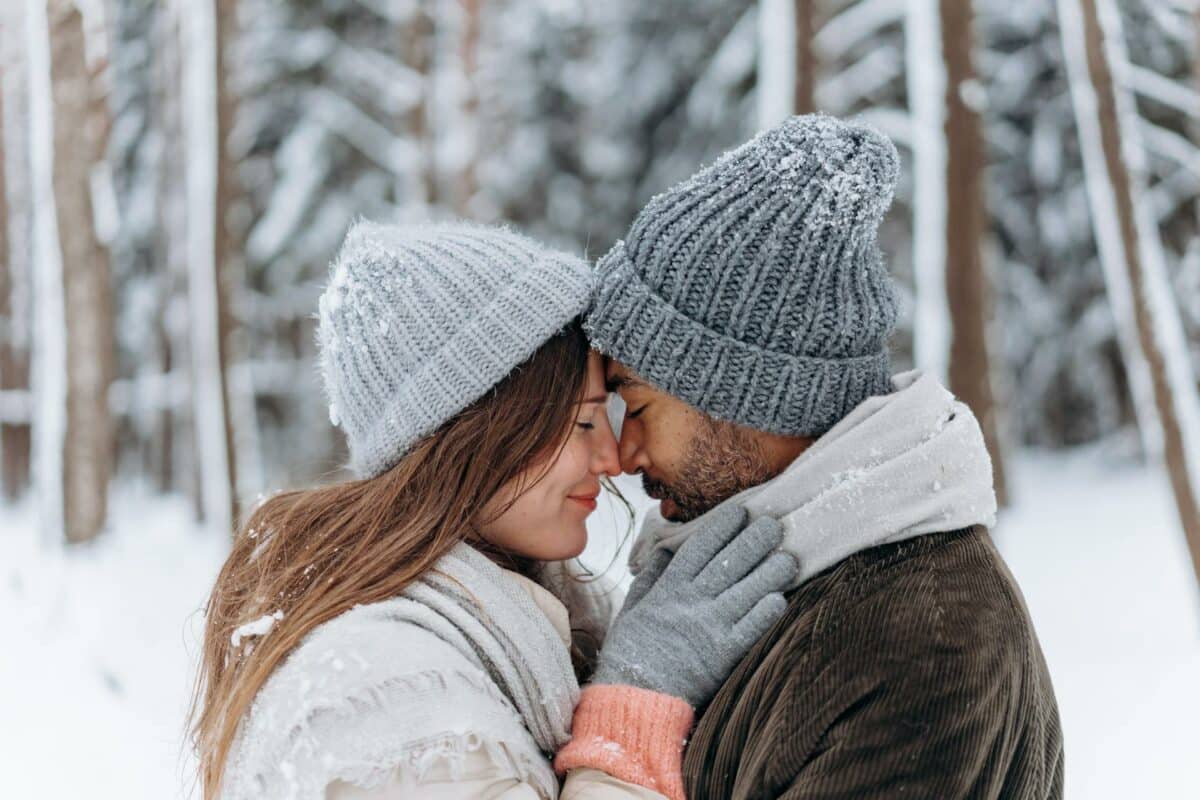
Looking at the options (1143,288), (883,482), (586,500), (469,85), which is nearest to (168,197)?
(469,85)

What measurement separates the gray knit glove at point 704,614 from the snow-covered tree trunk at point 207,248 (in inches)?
359

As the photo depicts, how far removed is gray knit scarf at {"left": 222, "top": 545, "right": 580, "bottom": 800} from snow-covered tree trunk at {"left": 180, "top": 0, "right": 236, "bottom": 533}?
8.99 meters

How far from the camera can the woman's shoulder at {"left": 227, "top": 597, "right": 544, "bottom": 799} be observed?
191 centimetres

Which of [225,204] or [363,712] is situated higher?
[363,712]

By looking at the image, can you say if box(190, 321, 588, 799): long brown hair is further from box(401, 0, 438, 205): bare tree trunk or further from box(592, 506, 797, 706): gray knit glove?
box(401, 0, 438, 205): bare tree trunk

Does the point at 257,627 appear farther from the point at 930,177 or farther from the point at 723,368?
the point at 930,177

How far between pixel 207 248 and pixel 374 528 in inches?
381

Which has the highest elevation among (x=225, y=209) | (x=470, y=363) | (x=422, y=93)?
(x=422, y=93)

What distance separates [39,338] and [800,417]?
10.0 meters

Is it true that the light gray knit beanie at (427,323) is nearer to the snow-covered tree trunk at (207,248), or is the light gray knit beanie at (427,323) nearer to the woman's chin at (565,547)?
the woman's chin at (565,547)

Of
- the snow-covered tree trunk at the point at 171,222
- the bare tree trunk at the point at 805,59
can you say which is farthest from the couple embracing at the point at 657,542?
the snow-covered tree trunk at the point at 171,222

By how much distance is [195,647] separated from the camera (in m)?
5.96

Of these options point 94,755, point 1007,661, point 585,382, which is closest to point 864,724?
point 1007,661

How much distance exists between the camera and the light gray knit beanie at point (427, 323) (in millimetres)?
2322
